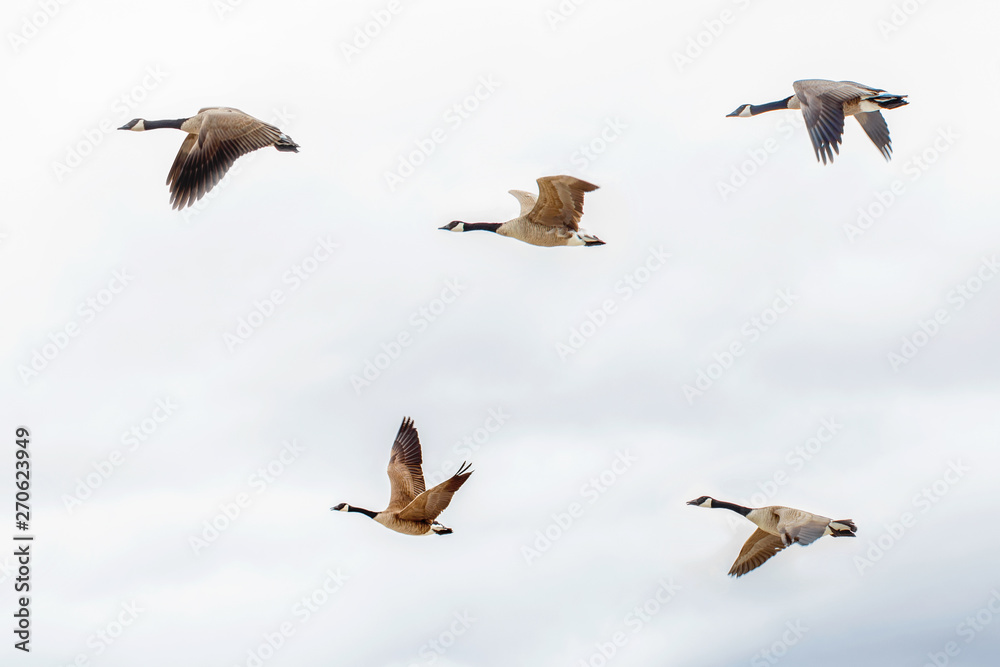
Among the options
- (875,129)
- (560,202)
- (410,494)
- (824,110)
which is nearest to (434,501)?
(410,494)

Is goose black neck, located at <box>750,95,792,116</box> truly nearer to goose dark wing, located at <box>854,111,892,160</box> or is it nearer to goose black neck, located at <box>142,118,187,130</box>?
goose dark wing, located at <box>854,111,892,160</box>

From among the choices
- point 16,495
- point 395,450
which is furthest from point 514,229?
point 16,495

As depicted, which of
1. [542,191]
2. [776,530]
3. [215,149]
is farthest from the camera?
[776,530]

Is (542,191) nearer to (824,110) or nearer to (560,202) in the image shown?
(560,202)

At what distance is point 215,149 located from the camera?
15.3m

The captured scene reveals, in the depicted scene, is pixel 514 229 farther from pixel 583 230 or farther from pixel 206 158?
pixel 206 158

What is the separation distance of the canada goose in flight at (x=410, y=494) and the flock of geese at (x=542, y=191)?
0.02 meters

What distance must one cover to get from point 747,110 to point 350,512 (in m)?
9.27

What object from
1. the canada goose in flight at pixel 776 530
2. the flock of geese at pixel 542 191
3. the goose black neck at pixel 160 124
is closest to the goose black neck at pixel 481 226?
the flock of geese at pixel 542 191

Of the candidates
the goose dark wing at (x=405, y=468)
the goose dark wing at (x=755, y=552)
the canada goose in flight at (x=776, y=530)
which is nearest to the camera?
the canada goose in flight at (x=776, y=530)

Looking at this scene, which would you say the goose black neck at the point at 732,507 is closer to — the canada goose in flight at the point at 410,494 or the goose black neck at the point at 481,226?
the canada goose in flight at the point at 410,494

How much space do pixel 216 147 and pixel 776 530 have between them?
905 cm

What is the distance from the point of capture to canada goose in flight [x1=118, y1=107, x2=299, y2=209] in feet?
49.6

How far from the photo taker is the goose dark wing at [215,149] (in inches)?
595
